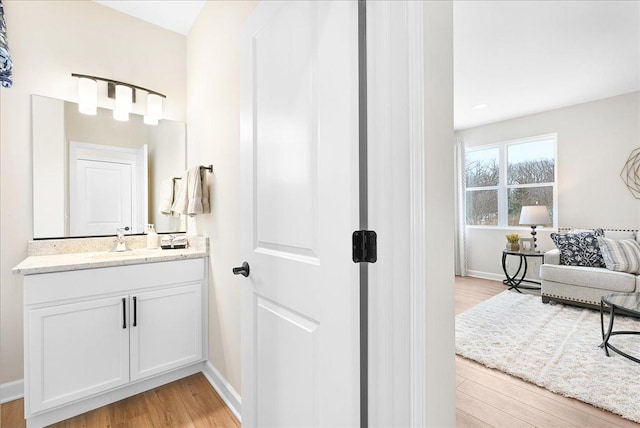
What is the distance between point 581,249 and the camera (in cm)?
352

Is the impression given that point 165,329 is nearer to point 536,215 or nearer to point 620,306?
point 620,306

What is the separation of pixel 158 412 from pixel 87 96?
2.12 meters

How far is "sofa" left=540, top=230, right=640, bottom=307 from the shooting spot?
122 inches

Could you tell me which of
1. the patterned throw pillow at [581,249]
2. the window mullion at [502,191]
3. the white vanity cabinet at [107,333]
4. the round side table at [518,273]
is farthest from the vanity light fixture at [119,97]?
the window mullion at [502,191]

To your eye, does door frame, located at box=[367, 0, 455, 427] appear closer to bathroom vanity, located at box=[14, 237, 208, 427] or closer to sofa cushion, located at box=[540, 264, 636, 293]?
bathroom vanity, located at box=[14, 237, 208, 427]

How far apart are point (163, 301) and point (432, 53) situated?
6.64 feet

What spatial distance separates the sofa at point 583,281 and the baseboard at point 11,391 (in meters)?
4.90

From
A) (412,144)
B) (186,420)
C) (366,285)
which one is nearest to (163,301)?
(186,420)

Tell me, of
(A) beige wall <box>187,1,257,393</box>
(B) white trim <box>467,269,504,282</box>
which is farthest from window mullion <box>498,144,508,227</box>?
(A) beige wall <box>187,1,257,393</box>

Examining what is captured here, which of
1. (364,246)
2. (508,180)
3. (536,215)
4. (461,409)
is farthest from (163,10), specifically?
(508,180)

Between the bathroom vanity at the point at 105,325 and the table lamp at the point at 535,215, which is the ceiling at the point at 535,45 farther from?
the bathroom vanity at the point at 105,325

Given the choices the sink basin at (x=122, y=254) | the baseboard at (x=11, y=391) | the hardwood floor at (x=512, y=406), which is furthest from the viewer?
the sink basin at (x=122, y=254)

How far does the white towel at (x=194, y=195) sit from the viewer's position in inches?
79.1

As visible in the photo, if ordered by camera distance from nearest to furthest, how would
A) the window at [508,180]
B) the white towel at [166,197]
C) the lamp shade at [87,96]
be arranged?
the lamp shade at [87,96] < the white towel at [166,197] < the window at [508,180]
